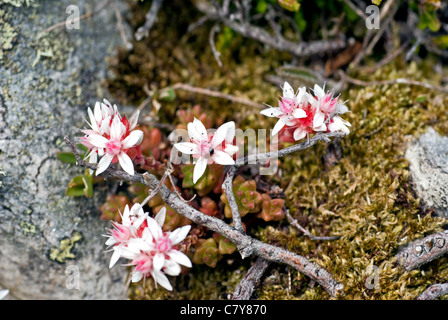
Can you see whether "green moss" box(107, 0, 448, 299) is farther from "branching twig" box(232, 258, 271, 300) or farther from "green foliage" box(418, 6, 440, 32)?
"green foliage" box(418, 6, 440, 32)

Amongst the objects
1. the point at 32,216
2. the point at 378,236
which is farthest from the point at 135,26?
the point at 378,236

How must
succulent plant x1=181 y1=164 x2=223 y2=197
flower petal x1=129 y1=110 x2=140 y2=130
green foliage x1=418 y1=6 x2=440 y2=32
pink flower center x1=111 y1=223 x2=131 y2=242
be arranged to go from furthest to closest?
green foliage x1=418 y1=6 x2=440 y2=32
succulent plant x1=181 y1=164 x2=223 y2=197
flower petal x1=129 y1=110 x2=140 y2=130
pink flower center x1=111 y1=223 x2=131 y2=242

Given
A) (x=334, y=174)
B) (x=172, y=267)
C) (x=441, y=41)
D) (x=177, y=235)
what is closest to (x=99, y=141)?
(x=177, y=235)

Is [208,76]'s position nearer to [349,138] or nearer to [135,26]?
[135,26]

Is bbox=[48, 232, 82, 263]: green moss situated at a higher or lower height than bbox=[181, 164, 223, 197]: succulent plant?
lower

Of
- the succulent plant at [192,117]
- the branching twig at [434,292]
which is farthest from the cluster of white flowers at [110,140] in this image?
the branching twig at [434,292]

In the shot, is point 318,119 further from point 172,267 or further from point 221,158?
point 172,267

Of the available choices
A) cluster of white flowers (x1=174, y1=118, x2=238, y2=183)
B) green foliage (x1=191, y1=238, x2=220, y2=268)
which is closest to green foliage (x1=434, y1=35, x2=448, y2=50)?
cluster of white flowers (x1=174, y1=118, x2=238, y2=183)
